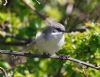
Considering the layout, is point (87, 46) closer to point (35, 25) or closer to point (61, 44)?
point (61, 44)

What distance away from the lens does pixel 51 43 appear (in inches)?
197

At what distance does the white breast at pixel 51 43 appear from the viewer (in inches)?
193

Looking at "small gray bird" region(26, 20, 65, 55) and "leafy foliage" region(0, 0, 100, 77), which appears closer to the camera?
"leafy foliage" region(0, 0, 100, 77)

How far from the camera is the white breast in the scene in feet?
16.1

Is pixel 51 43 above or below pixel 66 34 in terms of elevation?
below

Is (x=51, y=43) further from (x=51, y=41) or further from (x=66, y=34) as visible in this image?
(x=66, y=34)

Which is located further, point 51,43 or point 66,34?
point 66,34

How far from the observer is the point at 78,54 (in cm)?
479

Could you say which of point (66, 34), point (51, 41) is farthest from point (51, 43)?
point (66, 34)

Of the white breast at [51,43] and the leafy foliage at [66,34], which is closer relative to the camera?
the leafy foliage at [66,34]

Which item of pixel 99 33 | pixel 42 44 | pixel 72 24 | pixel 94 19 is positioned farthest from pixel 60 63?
pixel 94 19

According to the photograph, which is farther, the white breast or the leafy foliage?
the white breast

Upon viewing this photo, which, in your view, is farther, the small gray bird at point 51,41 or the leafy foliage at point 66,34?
the small gray bird at point 51,41

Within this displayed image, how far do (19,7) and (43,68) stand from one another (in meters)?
1.22
